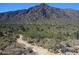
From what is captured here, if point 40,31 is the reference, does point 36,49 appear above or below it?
below

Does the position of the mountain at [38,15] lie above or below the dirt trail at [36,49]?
above

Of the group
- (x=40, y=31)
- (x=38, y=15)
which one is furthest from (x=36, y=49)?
(x=38, y=15)

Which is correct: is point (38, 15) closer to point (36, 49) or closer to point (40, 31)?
point (40, 31)

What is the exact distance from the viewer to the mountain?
2.24 m

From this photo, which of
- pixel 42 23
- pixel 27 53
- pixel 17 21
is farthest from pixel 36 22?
pixel 27 53

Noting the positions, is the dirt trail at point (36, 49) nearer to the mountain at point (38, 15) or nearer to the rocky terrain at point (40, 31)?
the rocky terrain at point (40, 31)

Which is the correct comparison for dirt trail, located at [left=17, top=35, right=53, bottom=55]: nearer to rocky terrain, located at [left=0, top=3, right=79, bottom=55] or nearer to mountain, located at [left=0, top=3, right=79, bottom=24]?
rocky terrain, located at [left=0, top=3, right=79, bottom=55]

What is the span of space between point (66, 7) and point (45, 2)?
0.92ft

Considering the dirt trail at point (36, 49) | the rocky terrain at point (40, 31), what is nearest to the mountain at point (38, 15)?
the rocky terrain at point (40, 31)

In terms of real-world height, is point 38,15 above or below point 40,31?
above

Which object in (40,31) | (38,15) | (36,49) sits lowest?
(36,49)

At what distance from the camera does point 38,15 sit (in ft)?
7.43

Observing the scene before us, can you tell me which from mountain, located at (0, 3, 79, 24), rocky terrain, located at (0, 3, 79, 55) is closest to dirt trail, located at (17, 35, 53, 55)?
rocky terrain, located at (0, 3, 79, 55)

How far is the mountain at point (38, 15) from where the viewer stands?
7.34 ft
